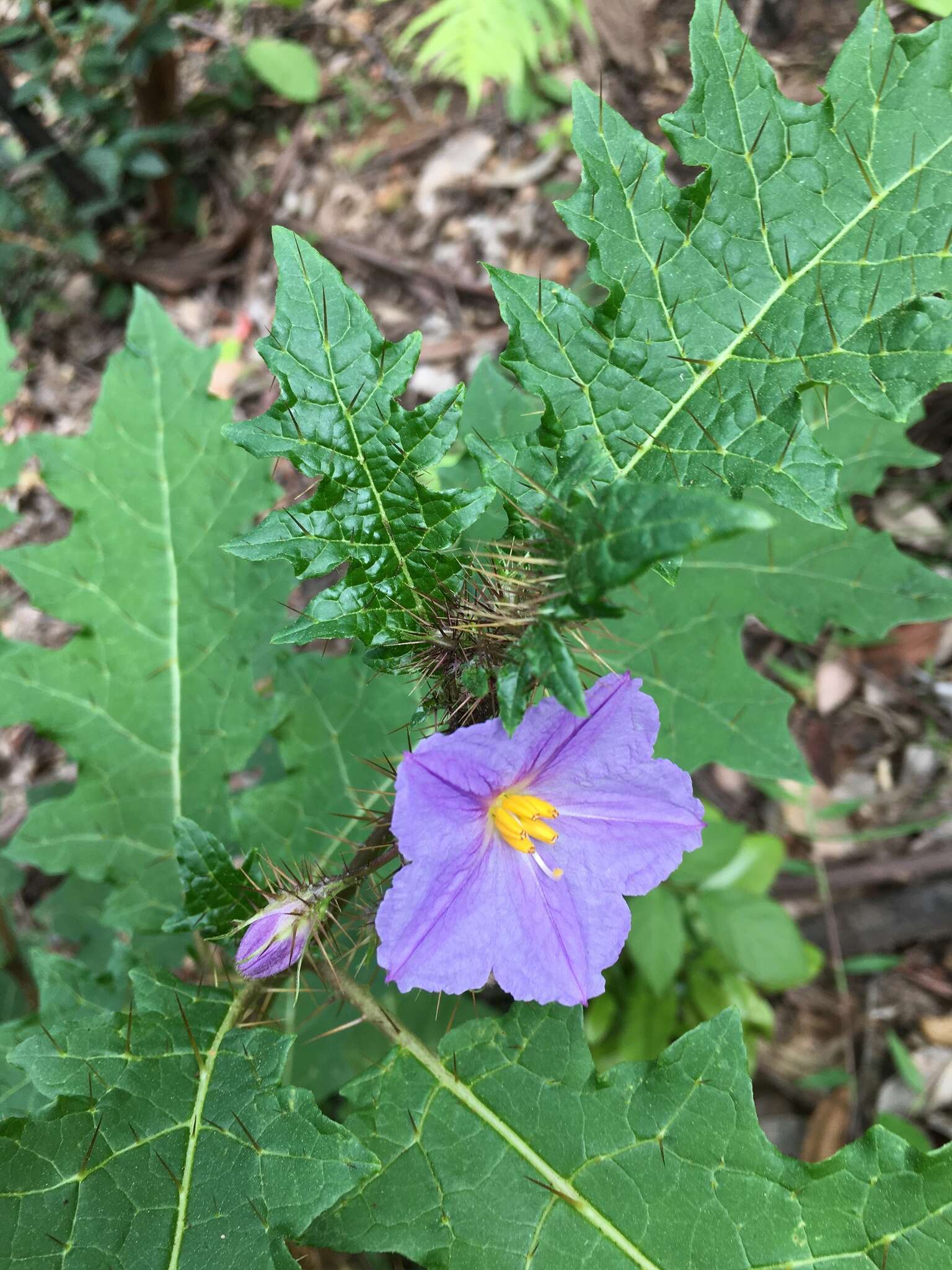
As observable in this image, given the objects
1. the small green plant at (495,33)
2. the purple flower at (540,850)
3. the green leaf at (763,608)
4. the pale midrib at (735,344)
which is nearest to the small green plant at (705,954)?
the green leaf at (763,608)

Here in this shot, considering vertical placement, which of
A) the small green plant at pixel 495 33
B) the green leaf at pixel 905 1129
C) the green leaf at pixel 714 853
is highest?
the small green plant at pixel 495 33

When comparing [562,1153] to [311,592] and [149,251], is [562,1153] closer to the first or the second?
[311,592]

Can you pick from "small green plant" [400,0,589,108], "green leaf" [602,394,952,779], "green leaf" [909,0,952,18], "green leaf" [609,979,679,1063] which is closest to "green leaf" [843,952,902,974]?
"green leaf" [609,979,679,1063]

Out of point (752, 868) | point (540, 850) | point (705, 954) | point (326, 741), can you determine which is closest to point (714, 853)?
point (752, 868)

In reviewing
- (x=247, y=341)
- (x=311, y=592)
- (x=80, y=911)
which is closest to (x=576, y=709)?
(x=80, y=911)

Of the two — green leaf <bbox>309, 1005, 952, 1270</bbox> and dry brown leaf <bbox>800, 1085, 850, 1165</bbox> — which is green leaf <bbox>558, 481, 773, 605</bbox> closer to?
green leaf <bbox>309, 1005, 952, 1270</bbox>

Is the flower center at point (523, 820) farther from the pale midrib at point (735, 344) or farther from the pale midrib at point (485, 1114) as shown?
the pale midrib at point (735, 344)

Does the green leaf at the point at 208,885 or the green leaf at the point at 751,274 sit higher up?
the green leaf at the point at 751,274
